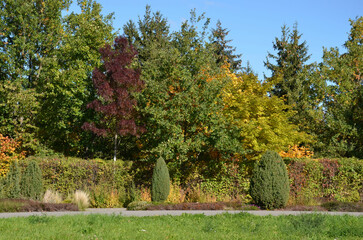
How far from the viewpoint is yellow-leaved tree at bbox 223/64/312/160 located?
1748cm

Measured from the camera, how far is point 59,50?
2367cm

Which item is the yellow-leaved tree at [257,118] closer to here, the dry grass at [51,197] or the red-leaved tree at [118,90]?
the red-leaved tree at [118,90]

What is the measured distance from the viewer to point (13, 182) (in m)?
16.9

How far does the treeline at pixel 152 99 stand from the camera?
60.1 ft

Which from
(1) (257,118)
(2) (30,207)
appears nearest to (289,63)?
(1) (257,118)

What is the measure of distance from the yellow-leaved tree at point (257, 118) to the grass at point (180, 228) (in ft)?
25.2

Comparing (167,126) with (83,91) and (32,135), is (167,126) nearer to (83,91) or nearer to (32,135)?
(83,91)

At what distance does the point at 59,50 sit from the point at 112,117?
19.5 ft

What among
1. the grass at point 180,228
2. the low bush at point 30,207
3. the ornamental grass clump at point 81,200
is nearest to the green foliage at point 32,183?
the ornamental grass clump at point 81,200

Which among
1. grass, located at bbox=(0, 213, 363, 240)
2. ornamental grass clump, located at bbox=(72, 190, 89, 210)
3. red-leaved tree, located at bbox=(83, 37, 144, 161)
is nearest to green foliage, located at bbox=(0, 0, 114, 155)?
red-leaved tree, located at bbox=(83, 37, 144, 161)

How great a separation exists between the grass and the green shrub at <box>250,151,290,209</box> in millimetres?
4549

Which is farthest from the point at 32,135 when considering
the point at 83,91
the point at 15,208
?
the point at 15,208

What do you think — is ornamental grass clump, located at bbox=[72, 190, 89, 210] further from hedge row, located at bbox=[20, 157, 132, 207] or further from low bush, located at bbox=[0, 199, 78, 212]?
hedge row, located at bbox=[20, 157, 132, 207]

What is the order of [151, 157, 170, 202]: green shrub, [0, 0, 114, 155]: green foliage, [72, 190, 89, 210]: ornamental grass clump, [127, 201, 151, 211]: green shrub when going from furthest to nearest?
1. [0, 0, 114, 155]: green foliage
2. [151, 157, 170, 202]: green shrub
3. [72, 190, 89, 210]: ornamental grass clump
4. [127, 201, 151, 211]: green shrub
